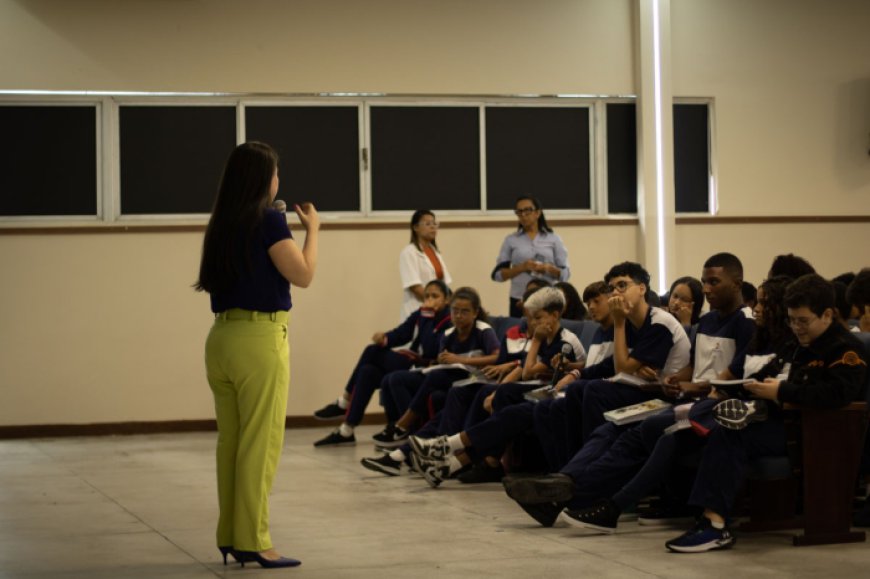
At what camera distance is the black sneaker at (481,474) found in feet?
21.0

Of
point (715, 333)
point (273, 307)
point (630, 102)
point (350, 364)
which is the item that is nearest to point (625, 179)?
point (630, 102)

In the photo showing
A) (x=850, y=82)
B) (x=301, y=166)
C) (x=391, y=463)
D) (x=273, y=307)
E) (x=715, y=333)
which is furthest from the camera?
(x=850, y=82)

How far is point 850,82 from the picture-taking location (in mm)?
10445

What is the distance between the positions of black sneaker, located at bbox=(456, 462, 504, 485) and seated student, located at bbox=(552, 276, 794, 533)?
1.58 metres

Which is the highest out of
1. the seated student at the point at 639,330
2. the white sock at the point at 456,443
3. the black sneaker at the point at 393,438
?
the seated student at the point at 639,330

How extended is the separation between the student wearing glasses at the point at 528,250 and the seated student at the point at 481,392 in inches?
86.8

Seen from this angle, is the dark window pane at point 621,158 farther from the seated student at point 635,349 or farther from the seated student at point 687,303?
the seated student at point 635,349

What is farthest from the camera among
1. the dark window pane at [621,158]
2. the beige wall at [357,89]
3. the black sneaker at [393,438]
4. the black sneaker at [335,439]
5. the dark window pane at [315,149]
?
the dark window pane at [621,158]

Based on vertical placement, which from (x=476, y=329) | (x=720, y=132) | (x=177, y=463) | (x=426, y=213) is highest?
(x=720, y=132)

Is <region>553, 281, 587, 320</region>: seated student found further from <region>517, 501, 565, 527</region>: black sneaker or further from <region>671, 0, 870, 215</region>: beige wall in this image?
<region>671, 0, 870, 215</region>: beige wall

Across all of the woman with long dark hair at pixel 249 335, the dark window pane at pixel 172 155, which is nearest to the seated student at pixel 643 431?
the woman with long dark hair at pixel 249 335

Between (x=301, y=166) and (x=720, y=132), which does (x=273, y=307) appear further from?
(x=720, y=132)

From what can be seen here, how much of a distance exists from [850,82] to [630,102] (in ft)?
5.92

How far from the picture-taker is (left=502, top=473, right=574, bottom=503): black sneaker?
4.79m
